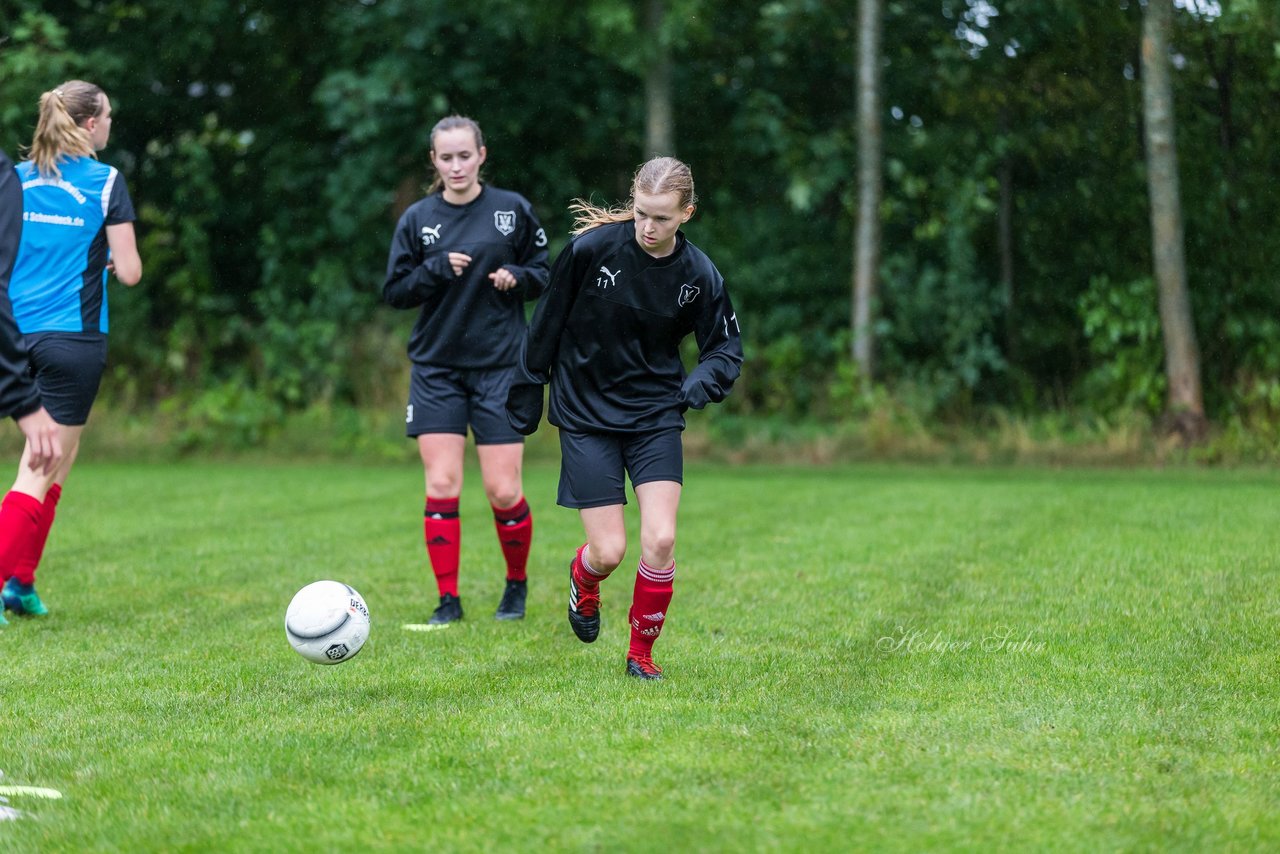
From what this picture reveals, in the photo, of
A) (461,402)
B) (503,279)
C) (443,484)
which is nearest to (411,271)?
(503,279)

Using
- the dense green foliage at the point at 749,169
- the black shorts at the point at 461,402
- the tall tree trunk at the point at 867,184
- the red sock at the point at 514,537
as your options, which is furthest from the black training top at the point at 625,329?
the tall tree trunk at the point at 867,184

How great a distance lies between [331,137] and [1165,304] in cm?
1018

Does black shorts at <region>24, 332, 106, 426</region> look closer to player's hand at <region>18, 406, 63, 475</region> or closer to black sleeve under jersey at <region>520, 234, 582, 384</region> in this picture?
black sleeve under jersey at <region>520, 234, 582, 384</region>

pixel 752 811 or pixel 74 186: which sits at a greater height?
pixel 74 186

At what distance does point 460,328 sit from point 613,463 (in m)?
1.43

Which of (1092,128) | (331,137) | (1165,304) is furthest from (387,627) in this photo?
(331,137)

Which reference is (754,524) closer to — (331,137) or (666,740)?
(666,740)

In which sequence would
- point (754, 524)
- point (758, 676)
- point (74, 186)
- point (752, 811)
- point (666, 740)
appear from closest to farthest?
point (752, 811)
point (666, 740)
point (758, 676)
point (74, 186)
point (754, 524)

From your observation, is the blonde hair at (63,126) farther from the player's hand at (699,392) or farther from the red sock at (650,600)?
the red sock at (650,600)

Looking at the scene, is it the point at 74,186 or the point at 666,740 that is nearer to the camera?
the point at 666,740

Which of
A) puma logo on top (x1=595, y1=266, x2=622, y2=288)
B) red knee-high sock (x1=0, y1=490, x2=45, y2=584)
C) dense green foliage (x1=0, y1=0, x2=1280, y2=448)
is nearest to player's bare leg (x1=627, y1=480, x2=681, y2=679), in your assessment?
puma logo on top (x1=595, y1=266, x2=622, y2=288)

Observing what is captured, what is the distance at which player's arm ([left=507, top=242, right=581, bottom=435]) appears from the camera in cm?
529

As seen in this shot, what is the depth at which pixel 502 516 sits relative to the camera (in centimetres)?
668

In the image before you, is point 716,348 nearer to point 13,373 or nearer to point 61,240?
point 13,373
